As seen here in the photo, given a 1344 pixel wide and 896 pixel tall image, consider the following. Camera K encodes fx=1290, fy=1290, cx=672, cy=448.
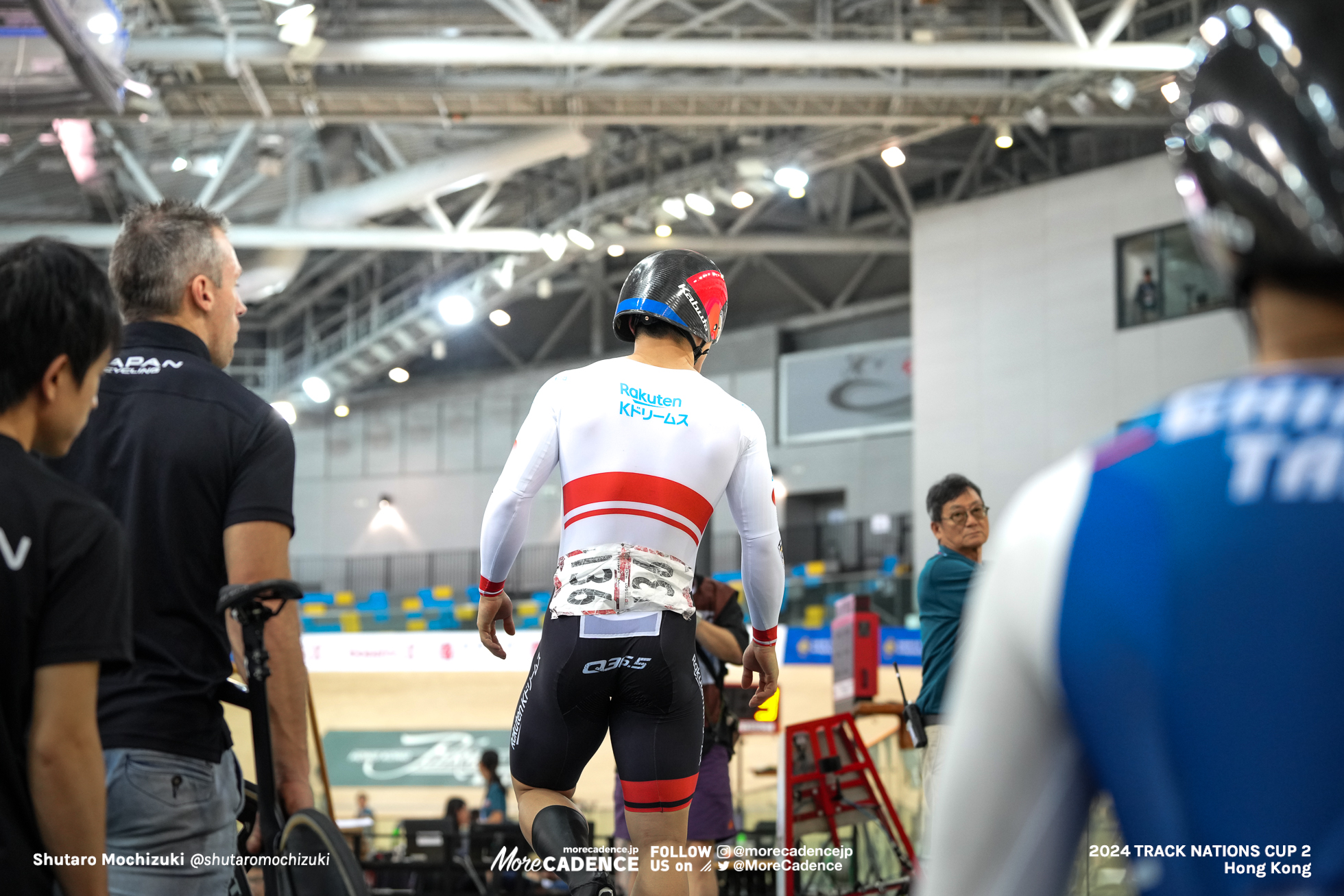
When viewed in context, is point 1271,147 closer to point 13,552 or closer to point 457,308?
point 13,552

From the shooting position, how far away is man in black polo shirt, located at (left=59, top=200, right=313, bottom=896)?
2326mm

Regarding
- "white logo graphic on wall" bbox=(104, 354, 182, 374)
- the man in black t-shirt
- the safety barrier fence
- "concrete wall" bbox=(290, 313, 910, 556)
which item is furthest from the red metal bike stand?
"concrete wall" bbox=(290, 313, 910, 556)

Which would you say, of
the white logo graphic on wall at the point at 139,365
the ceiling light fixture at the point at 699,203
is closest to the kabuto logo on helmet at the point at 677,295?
the white logo graphic on wall at the point at 139,365

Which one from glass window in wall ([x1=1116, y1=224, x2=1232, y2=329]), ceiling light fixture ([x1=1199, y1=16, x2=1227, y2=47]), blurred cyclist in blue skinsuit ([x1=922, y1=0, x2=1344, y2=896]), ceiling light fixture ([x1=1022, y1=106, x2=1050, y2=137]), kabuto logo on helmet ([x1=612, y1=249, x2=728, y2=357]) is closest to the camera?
blurred cyclist in blue skinsuit ([x1=922, y1=0, x2=1344, y2=896])

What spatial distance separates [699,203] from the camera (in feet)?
63.8

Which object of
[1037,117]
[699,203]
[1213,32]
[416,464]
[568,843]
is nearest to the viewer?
[1213,32]

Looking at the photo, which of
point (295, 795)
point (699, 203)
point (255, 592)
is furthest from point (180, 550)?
point (699, 203)

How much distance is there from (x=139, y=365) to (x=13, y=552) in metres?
0.99

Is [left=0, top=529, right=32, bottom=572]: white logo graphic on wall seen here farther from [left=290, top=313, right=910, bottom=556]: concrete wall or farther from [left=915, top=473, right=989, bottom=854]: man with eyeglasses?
[left=290, top=313, right=910, bottom=556]: concrete wall

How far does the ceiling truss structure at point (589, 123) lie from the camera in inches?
542

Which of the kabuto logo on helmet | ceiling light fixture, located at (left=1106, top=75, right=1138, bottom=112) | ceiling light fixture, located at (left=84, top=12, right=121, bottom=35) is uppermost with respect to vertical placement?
ceiling light fixture, located at (left=1106, top=75, right=1138, bottom=112)

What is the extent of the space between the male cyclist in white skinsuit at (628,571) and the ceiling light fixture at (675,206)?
16.3 metres

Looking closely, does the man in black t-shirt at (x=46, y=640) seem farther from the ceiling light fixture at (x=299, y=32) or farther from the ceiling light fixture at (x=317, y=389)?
the ceiling light fixture at (x=317, y=389)

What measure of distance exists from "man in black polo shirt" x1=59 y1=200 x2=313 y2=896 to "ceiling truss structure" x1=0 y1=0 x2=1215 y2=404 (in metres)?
9.42
